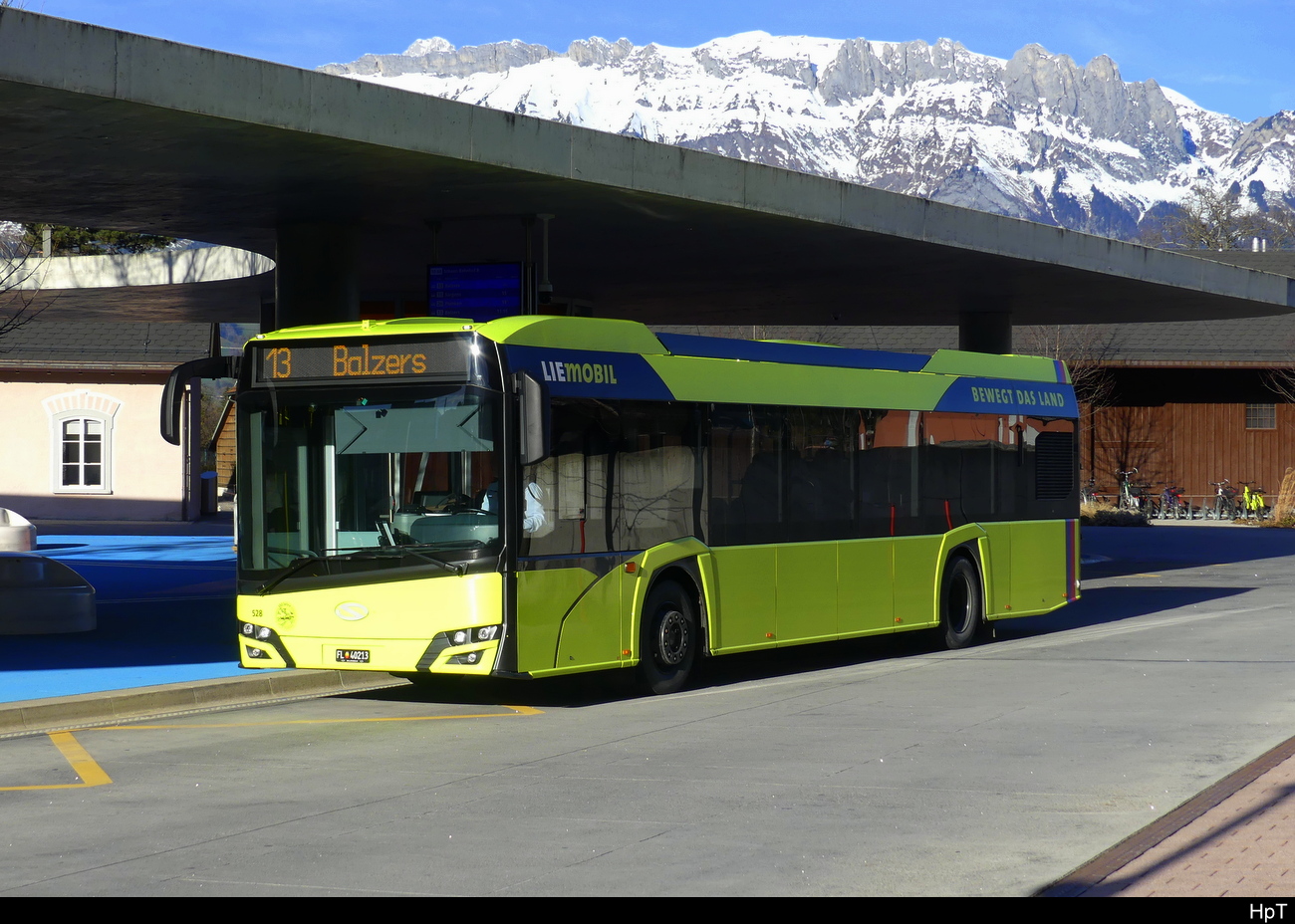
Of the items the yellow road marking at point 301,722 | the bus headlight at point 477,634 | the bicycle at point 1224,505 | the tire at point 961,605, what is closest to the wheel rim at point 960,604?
the tire at point 961,605

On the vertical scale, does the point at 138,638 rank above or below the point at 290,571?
below

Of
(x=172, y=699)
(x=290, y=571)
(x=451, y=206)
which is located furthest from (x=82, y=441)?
(x=290, y=571)

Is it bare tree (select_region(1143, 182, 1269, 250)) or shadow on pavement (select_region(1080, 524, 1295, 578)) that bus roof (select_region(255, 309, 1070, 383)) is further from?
bare tree (select_region(1143, 182, 1269, 250))

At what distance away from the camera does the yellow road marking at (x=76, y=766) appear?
9000 millimetres

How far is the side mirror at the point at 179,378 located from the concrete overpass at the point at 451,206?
1.73 m

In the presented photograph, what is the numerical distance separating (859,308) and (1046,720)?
1698cm

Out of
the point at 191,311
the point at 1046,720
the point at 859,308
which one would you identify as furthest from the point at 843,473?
the point at 191,311

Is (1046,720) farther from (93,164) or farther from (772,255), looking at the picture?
(772,255)

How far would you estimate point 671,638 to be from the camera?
42.3ft

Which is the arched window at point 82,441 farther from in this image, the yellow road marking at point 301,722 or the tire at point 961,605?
the yellow road marking at point 301,722

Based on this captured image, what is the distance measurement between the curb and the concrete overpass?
4.23m

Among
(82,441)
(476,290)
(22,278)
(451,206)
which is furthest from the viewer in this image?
(82,441)

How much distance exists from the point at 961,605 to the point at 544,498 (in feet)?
21.8

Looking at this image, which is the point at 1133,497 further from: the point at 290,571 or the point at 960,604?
the point at 290,571
